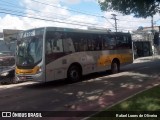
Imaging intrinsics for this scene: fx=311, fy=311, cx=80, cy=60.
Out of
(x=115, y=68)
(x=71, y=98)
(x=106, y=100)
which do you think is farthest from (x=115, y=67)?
(x=106, y=100)

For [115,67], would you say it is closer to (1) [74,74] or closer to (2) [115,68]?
(2) [115,68]

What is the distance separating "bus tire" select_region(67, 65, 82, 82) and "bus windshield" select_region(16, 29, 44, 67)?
7.93 ft

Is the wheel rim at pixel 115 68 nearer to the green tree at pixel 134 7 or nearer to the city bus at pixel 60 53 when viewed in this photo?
the city bus at pixel 60 53

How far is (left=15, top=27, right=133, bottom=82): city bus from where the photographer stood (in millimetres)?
16094

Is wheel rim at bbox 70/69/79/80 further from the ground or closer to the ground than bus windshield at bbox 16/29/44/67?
closer to the ground

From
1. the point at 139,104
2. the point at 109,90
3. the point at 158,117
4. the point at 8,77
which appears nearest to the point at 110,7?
the point at 8,77

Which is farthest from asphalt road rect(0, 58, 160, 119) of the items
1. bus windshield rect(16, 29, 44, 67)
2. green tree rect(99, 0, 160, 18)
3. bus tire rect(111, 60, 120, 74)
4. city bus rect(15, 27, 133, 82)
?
green tree rect(99, 0, 160, 18)

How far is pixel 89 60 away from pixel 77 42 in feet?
5.25

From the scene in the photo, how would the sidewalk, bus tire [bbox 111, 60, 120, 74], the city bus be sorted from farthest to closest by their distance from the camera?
1. bus tire [bbox 111, 60, 120, 74]
2. the city bus
3. the sidewalk

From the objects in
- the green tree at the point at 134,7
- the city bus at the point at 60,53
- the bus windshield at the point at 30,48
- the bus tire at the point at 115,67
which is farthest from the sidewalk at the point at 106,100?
the green tree at the point at 134,7

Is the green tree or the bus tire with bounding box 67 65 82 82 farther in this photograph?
the green tree

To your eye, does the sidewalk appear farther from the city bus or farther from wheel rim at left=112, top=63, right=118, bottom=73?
wheel rim at left=112, top=63, right=118, bottom=73

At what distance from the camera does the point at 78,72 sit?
61.1 feet

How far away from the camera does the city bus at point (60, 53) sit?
1609 cm
